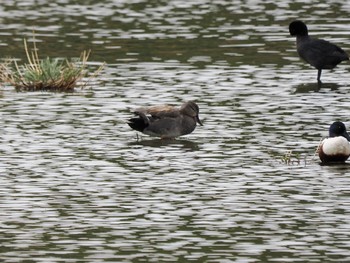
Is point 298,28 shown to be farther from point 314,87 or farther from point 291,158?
point 291,158

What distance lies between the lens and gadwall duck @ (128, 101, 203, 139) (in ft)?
62.3

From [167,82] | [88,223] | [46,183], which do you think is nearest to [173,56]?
[167,82]

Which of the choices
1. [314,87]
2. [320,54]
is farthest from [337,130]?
[320,54]

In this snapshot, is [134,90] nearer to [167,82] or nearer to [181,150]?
[167,82]

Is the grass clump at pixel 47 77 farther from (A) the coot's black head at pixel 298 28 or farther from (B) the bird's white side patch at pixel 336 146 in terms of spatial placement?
(B) the bird's white side patch at pixel 336 146

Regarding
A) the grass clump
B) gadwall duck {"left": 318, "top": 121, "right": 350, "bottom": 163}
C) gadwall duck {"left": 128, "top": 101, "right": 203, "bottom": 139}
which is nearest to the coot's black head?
the grass clump

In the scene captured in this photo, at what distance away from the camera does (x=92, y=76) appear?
80.2 ft

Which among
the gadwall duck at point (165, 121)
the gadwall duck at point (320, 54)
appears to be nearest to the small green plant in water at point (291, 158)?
the gadwall duck at point (165, 121)

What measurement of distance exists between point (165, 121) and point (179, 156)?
1.41 metres

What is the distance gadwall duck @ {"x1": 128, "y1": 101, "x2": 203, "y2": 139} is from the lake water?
0.64 ft

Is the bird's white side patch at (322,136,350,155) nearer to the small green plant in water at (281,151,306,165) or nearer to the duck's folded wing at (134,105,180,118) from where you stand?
A: the small green plant in water at (281,151,306,165)

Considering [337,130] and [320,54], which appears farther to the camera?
[320,54]

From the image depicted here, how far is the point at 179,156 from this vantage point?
1780cm

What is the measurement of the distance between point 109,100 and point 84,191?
303 inches
